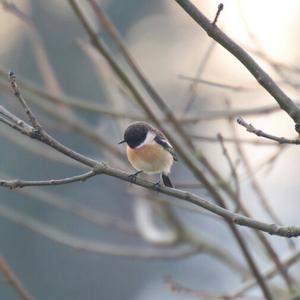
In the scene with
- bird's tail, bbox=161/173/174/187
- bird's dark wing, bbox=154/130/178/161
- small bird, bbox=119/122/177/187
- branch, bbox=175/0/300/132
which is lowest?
branch, bbox=175/0/300/132

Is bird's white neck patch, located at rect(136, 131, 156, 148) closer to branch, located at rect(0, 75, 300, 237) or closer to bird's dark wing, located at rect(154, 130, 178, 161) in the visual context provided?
bird's dark wing, located at rect(154, 130, 178, 161)

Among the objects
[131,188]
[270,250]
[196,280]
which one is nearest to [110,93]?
[131,188]

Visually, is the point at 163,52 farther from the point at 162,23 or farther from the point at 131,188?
the point at 131,188

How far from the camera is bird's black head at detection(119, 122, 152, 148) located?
330 centimetres

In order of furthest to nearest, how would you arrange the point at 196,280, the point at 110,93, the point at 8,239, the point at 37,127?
the point at 196,280 → the point at 8,239 → the point at 110,93 → the point at 37,127

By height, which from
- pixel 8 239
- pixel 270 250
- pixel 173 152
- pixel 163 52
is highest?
pixel 163 52

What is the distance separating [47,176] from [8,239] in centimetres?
138

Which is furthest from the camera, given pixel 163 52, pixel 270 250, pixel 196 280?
pixel 163 52

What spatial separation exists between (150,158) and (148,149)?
0.04m

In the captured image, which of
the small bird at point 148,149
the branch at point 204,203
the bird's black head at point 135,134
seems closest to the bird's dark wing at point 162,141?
the small bird at point 148,149

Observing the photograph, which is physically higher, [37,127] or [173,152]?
[173,152]

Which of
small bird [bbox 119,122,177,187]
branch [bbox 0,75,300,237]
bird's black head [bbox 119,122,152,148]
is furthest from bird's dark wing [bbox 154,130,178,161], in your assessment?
branch [bbox 0,75,300,237]

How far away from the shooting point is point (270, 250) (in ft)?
10.4

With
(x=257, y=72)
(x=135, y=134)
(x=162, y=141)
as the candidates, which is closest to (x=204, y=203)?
(x=257, y=72)
